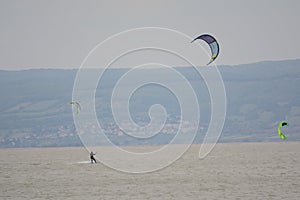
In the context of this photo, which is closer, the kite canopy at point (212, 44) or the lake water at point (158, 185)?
the lake water at point (158, 185)

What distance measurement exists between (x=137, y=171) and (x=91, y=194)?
91.9 feet

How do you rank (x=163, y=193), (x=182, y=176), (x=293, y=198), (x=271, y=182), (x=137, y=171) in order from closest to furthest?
(x=293, y=198) → (x=163, y=193) → (x=271, y=182) → (x=182, y=176) → (x=137, y=171)

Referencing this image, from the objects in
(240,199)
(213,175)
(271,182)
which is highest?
(213,175)

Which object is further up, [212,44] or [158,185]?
[212,44]

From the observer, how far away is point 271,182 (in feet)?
207

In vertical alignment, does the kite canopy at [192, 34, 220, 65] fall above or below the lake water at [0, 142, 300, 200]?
above

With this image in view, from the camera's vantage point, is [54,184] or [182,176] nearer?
[54,184]

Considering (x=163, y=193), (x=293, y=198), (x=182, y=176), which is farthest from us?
(x=182, y=176)

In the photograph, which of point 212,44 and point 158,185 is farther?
point 212,44

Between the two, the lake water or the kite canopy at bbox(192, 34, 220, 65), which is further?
the kite canopy at bbox(192, 34, 220, 65)

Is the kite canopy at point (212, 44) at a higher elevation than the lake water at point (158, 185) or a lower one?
higher

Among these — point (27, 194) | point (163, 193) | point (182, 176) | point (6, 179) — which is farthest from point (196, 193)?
point (6, 179)

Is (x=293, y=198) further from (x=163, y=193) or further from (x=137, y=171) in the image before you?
(x=137, y=171)

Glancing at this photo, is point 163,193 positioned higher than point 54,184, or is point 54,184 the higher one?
point 54,184
